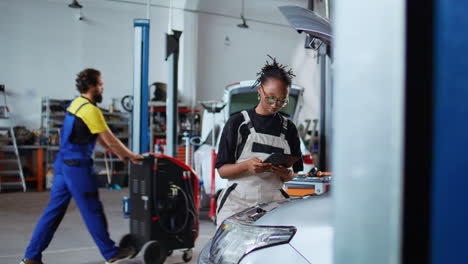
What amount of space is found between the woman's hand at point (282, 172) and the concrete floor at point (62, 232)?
2.37 meters

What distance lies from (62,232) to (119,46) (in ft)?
26.0

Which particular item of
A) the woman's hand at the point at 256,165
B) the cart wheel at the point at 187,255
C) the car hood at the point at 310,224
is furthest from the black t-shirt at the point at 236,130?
the cart wheel at the point at 187,255

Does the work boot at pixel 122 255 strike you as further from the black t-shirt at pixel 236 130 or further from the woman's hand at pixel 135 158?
the black t-shirt at pixel 236 130

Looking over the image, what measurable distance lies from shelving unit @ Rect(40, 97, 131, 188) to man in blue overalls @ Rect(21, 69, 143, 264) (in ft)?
24.6

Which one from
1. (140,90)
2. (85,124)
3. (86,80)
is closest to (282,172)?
(85,124)

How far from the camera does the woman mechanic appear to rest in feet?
8.21

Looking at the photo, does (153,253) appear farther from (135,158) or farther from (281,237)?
(281,237)

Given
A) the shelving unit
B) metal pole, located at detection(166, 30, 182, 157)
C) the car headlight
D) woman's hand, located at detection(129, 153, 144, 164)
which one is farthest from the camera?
the shelving unit

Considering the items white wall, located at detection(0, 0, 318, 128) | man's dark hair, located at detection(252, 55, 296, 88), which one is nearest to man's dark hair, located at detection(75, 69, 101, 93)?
man's dark hair, located at detection(252, 55, 296, 88)

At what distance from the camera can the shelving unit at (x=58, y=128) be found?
446 inches

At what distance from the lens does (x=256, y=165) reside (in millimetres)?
2426

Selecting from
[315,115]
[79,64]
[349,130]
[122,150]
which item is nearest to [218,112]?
[122,150]

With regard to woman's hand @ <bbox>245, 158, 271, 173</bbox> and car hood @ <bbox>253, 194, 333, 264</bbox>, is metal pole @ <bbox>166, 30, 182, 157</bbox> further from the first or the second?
car hood @ <bbox>253, 194, 333, 264</bbox>

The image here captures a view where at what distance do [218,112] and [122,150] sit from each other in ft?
9.17
